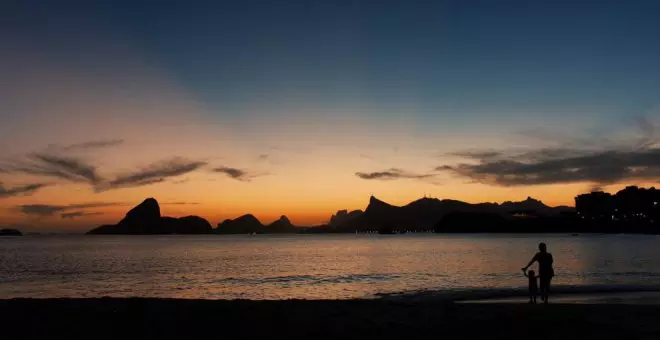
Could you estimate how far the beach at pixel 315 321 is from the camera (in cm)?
1750

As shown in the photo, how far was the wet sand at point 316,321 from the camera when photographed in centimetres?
1748

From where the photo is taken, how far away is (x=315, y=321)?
19.7 metres

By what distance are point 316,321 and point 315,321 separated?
0.04 meters

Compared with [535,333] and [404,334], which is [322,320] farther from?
[535,333]

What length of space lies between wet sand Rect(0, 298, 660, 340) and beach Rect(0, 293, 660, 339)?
0.03m

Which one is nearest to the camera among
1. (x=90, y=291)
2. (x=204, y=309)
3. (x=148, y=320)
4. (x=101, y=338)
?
(x=101, y=338)

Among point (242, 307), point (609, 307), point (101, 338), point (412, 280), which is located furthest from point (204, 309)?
point (412, 280)

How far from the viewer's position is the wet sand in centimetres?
1748

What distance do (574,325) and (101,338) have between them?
1625cm

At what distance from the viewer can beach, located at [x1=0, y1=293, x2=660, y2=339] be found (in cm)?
1750

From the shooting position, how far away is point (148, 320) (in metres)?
19.9

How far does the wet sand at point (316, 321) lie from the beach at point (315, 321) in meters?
0.03

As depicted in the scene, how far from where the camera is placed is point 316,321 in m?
19.7

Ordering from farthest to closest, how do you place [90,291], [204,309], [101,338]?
1. [90,291]
2. [204,309]
3. [101,338]
